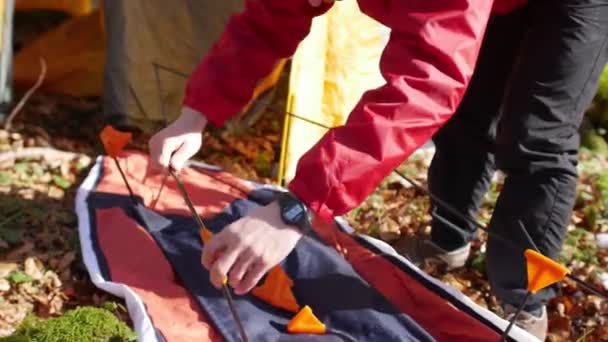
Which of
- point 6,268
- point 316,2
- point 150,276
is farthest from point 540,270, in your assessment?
point 6,268

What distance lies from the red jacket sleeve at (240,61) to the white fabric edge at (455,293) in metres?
0.51

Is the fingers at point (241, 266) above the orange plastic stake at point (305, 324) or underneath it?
above

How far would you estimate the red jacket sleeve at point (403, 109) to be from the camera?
4.30ft

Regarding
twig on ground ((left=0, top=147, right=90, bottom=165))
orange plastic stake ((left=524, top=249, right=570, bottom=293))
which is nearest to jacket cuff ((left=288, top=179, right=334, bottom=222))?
orange plastic stake ((left=524, top=249, right=570, bottom=293))

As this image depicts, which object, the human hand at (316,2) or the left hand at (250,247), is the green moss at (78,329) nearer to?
the left hand at (250,247)

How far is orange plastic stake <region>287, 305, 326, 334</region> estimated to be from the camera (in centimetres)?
170

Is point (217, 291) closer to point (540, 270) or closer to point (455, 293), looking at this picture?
point (455, 293)

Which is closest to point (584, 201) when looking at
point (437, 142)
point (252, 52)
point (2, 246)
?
point (437, 142)

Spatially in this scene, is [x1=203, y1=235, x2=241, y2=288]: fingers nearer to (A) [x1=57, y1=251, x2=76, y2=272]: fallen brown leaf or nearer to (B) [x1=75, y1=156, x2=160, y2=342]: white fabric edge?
(B) [x1=75, y1=156, x2=160, y2=342]: white fabric edge

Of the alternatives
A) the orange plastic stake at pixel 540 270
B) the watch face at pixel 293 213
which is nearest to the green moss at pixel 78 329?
the watch face at pixel 293 213

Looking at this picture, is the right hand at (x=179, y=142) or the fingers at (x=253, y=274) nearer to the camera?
the fingers at (x=253, y=274)

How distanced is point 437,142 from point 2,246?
988mm

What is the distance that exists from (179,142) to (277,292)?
0.36m

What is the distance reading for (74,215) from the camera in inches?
84.5
